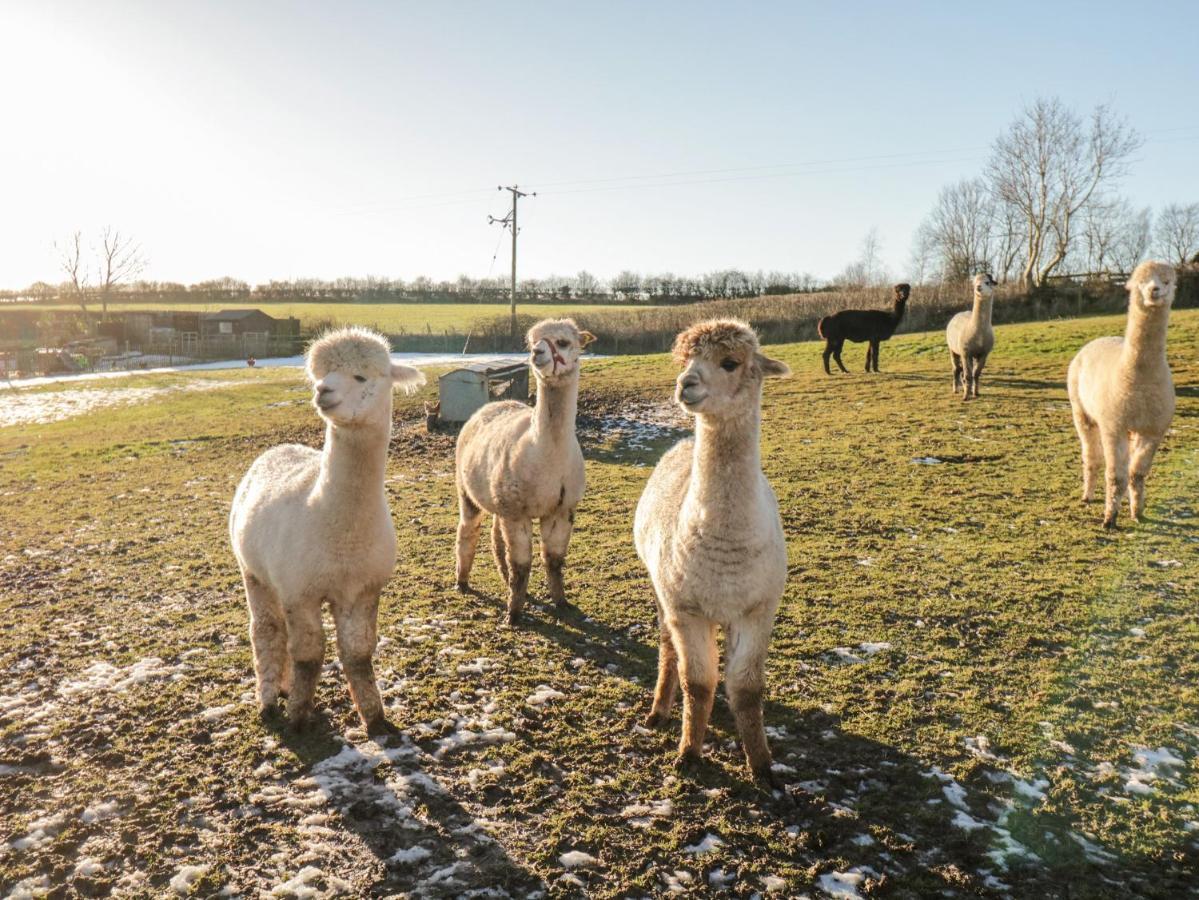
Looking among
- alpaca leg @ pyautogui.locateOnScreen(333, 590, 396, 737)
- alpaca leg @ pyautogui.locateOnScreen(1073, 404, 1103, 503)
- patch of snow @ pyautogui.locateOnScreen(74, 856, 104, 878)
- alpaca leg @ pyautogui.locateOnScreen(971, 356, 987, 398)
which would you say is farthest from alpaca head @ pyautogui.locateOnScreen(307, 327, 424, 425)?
alpaca leg @ pyautogui.locateOnScreen(971, 356, 987, 398)

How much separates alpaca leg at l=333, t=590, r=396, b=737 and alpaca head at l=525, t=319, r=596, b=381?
7.37 ft

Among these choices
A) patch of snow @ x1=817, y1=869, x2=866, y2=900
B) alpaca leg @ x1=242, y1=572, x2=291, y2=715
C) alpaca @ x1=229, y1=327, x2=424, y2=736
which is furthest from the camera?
alpaca leg @ x1=242, y1=572, x2=291, y2=715

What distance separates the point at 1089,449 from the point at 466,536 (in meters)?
6.87

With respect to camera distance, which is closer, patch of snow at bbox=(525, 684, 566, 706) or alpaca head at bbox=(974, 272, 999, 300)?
patch of snow at bbox=(525, 684, 566, 706)

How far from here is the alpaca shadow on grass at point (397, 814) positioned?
127 inches

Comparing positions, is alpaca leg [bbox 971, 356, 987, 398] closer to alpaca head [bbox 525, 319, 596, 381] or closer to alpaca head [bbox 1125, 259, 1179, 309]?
alpaca head [bbox 1125, 259, 1179, 309]

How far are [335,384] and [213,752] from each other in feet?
7.26

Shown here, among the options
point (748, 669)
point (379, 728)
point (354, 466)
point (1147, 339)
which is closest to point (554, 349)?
point (354, 466)

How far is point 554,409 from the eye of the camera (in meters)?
5.93

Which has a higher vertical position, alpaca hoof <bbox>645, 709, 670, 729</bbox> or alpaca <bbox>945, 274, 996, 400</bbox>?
alpaca <bbox>945, 274, 996, 400</bbox>

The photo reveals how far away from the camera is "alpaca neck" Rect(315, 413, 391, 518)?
13.3 feet

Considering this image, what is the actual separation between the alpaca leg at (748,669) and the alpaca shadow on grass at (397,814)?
1199 millimetres

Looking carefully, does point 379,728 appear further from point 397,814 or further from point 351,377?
point 351,377

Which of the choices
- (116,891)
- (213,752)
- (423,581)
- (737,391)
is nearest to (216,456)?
(423,581)
